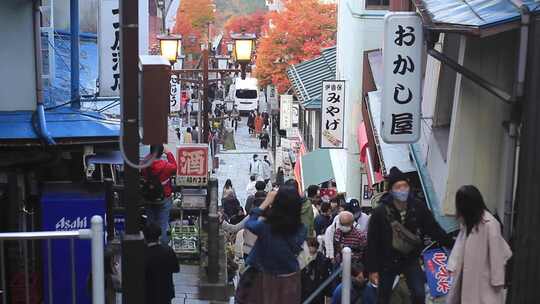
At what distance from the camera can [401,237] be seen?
7137 millimetres

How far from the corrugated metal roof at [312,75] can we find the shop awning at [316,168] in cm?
235

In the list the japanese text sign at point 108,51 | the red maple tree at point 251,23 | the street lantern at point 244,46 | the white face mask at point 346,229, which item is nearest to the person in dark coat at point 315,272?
the white face mask at point 346,229

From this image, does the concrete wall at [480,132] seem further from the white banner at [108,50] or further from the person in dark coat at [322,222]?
the white banner at [108,50]

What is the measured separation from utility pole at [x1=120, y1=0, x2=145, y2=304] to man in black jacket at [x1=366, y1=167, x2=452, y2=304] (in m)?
2.04

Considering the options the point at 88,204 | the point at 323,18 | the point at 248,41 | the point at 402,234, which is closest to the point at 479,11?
the point at 402,234

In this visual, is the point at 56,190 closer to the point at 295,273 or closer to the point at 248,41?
the point at 295,273

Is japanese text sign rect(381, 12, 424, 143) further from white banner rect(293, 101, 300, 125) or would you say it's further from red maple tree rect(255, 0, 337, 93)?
red maple tree rect(255, 0, 337, 93)

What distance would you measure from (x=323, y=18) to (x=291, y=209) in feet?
108

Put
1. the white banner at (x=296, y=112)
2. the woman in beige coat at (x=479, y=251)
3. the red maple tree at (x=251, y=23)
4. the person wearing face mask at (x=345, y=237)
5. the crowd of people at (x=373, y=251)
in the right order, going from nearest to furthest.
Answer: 1. the woman in beige coat at (x=479, y=251)
2. the crowd of people at (x=373, y=251)
3. the person wearing face mask at (x=345, y=237)
4. the white banner at (x=296, y=112)
5. the red maple tree at (x=251, y=23)

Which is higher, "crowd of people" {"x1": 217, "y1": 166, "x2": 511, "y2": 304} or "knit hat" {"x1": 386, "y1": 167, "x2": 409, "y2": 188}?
"knit hat" {"x1": 386, "y1": 167, "x2": 409, "y2": 188}

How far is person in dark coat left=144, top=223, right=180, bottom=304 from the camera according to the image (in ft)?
26.7

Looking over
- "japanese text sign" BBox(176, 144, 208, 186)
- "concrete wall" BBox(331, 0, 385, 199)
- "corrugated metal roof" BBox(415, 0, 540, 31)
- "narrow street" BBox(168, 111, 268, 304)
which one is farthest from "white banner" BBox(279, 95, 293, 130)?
"corrugated metal roof" BBox(415, 0, 540, 31)

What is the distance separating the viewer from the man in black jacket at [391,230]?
23.4 ft

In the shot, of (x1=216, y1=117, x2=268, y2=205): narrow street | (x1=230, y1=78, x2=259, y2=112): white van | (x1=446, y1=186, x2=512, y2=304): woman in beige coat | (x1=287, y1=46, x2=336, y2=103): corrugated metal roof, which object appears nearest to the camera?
(x1=446, y1=186, x2=512, y2=304): woman in beige coat
